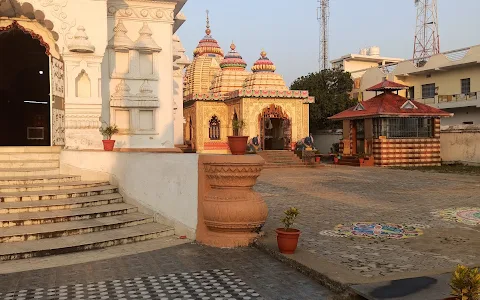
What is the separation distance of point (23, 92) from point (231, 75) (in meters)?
16.1

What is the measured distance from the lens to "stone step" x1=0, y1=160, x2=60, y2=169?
9.35 m

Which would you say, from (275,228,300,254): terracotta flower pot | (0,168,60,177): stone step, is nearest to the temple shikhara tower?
(0,168,60,177): stone step

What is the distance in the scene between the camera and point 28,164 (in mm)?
9656

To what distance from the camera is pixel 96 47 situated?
11.3 meters

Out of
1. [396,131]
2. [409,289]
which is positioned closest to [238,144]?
[409,289]

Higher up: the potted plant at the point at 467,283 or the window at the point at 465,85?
the window at the point at 465,85

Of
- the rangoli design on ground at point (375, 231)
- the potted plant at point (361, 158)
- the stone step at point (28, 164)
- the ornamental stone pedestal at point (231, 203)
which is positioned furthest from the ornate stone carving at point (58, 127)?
the potted plant at point (361, 158)

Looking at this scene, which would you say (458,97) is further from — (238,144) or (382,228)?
(238,144)

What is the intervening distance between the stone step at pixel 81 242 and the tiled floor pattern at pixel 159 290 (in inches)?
49.1

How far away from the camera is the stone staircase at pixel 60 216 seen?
5789 millimetres

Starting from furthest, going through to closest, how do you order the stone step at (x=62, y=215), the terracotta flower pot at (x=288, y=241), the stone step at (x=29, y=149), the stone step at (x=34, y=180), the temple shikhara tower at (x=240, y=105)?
1. the temple shikhara tower at (x=240, y=105)
2. the stone step at (x=29, y=149)
3. the stone step at (x=34, y=180)
4. the stone step at (x=62, y=215)
5. the terracotta flower pot at (x=288, y=241)

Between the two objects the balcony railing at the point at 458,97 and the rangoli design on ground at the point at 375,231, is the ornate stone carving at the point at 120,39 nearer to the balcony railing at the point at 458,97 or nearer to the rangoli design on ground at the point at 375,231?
the rangoli design on ground at the point at 375,231

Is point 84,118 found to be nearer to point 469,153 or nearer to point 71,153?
point 71,153

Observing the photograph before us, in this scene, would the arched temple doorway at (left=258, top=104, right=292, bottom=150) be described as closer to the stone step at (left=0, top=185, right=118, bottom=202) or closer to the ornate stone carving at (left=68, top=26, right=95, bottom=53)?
the ornate stone carving at (left=68, top=26, right=95, bottom=53)
